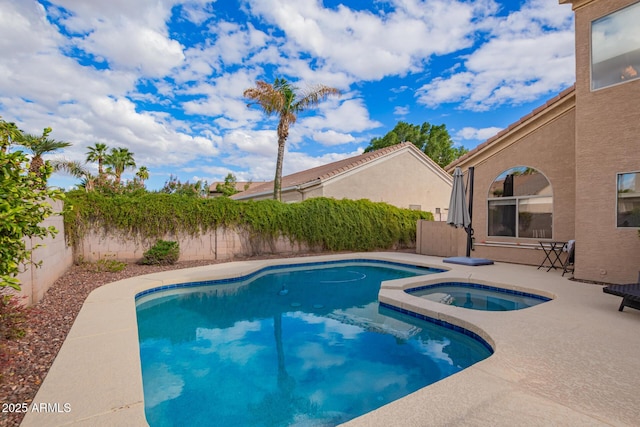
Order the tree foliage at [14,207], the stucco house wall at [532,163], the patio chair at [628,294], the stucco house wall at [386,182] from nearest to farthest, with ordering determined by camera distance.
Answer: the tree foliage at [14,207]
the patio chair at [628,294]
the stucco house wall at [532,163]
the stucco house wall at [386,182]

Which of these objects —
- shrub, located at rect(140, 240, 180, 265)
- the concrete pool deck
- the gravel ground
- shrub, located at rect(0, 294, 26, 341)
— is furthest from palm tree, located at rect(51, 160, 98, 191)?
shrub, located at rect(0, 294, 26, 341)

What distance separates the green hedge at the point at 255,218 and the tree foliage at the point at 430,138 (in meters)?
18.7

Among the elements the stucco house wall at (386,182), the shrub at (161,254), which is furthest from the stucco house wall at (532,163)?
the shrub at (161,254)

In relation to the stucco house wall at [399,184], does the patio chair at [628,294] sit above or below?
below

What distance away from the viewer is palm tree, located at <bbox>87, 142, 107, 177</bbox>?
1121 inches

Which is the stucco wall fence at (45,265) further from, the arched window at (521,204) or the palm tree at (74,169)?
the palm tree at (74,169)

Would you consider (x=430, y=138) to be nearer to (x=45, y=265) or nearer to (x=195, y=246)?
(x=195, y=246)

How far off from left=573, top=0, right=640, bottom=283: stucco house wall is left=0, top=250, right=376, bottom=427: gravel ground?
1133 centimetres

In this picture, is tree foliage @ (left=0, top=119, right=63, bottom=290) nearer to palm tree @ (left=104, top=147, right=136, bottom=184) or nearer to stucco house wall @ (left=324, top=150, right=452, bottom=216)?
stucco house wall @ (left=324, top=150, right=452, bottom=216)

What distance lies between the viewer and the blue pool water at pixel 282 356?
3.64 meters

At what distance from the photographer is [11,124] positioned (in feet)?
11.5

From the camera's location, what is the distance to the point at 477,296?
8211 millimetres

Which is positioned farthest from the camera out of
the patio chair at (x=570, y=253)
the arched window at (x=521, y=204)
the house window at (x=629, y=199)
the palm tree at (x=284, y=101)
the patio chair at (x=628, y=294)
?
the palm tree at (x=284, y=101)

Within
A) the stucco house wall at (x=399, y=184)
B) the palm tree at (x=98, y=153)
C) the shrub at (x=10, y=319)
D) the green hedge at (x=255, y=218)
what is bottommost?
the shrub at (x=10, y=319)
